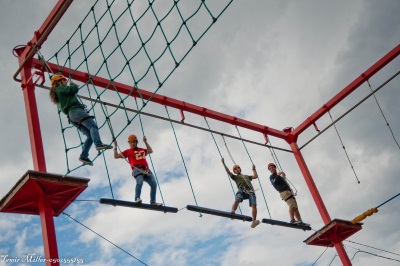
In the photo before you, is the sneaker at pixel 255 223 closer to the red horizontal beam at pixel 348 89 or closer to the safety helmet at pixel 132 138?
the safety helmet at pixel 132 138

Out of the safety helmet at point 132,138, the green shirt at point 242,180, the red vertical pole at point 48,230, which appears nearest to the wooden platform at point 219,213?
the green shirt at point 242,180

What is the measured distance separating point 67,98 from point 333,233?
6478 millimetres

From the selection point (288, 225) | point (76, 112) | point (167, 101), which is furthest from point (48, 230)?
point (288, 225)

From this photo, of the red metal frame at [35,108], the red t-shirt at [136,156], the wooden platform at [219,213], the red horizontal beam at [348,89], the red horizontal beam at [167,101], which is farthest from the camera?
the red horizontal beam at [348,89]

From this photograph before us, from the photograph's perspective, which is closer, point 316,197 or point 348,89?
point 348,89

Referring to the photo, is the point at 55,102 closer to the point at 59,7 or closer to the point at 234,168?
the point at 59,7

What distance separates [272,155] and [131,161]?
3.89 meters

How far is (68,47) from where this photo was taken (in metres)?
7.52

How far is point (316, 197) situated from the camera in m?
11.2

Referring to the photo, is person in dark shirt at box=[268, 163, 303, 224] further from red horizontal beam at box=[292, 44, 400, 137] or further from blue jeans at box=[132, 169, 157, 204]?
blue jeans at box=[132, 169, 157, 204]

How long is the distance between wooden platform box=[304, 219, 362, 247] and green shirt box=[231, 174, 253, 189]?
201 cm

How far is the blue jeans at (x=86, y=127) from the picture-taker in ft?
21.5

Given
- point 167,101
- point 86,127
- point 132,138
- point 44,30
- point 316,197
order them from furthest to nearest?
point 316,197, point 167,101, point 132,138, point 44,30, point 86,127

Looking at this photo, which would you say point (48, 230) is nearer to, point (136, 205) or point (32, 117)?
point (136, 205)
